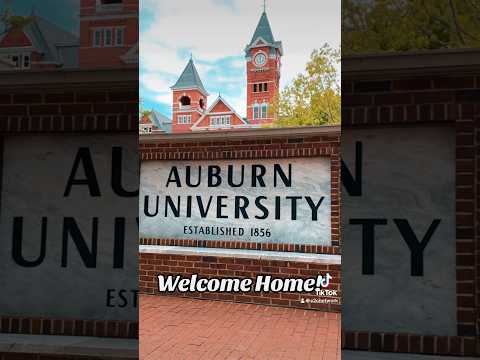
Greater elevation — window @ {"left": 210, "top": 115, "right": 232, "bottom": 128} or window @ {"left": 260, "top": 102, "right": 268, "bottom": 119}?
window @ {"left": 260, "top": 102, "right": 268, "bottom": 119}

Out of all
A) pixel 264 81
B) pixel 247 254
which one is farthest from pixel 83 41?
pixel 247 254

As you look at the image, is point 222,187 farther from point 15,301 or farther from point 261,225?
point 15,301

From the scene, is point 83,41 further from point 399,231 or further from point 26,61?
point 399,231

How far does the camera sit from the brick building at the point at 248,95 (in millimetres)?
5332

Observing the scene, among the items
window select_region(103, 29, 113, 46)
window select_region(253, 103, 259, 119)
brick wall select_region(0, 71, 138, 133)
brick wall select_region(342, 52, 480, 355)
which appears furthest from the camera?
window select_region(253, 103, 259, 119)

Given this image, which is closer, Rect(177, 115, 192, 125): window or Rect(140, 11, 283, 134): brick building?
Rect(140, 11, 283, 134): brick building

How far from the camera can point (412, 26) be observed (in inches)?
131

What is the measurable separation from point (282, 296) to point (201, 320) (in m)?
1.16

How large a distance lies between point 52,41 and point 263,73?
284cm

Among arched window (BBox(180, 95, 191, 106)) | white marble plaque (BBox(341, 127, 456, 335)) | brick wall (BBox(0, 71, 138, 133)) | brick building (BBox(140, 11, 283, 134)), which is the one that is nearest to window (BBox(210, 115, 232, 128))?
brick building (BBox(140, 11, 283, 134))

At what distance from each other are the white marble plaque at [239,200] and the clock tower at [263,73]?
2.43 feet

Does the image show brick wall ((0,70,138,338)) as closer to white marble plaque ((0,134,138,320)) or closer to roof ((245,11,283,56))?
white marble plaque ((0,134,138,320))

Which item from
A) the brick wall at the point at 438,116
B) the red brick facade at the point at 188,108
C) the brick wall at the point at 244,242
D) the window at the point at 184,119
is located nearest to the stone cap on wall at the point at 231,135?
the brick wall at the point at 244,242

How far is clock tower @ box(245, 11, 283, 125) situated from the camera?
5.29 m
